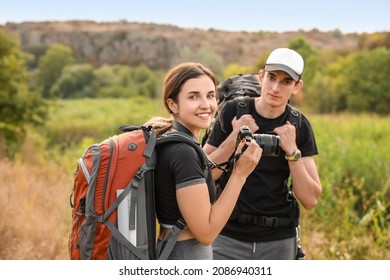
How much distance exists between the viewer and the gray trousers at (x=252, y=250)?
2635 millimetres

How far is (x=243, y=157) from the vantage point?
1.95 metres

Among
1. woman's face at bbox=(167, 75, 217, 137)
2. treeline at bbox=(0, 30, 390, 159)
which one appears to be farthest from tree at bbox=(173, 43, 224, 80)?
woman's face at bbox=(167, 75, 217, 137)

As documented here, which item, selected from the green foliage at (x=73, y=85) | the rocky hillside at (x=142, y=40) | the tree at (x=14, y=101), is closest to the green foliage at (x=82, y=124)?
the tree at (x=14, y=101)

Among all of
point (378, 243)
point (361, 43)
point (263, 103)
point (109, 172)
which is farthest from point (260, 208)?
point (361, 43)

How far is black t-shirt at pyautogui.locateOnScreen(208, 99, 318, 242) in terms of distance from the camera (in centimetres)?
257

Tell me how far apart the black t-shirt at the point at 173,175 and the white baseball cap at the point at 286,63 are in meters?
0.83

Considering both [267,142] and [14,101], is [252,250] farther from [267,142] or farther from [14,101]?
[14,101]

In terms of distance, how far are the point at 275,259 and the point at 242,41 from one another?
77122mm

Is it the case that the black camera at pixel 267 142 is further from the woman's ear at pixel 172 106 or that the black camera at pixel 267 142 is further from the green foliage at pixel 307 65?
the green foliage at pixel 307 65

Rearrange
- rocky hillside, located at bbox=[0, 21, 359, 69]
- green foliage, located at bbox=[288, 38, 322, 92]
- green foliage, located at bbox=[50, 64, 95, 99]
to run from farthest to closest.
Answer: rocky hillside, located at bbox=[0, 21, 359, 69]
green foliage, located at bbox=[50, 64, 95, 99]
green foliage, located at bbox=[288, 38, 322, 92]

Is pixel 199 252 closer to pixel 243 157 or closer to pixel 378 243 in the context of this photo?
pixel 243 157

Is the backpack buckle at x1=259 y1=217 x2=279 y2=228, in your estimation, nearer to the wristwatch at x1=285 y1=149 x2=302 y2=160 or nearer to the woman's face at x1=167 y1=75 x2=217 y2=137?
the wristwatch at x1=285 y1=149 x2=302 y2=160

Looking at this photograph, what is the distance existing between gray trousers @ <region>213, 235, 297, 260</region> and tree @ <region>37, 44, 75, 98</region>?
54866mm

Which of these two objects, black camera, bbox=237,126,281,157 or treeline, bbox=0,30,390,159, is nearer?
black camera, bbox=237,126,281,157
